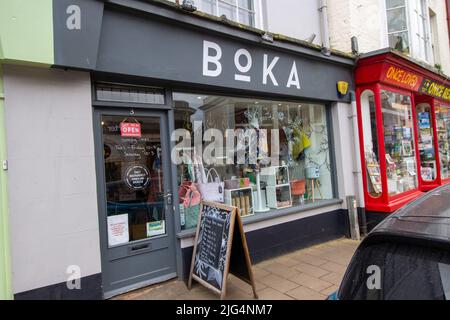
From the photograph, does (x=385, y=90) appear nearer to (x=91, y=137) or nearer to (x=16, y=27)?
(x=91, y=137)

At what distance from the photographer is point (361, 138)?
6.25m

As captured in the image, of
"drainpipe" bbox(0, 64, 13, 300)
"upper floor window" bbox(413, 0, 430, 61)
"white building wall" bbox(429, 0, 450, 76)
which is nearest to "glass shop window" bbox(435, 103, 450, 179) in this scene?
"white building wall" bbox(429, 0, 450, 76)

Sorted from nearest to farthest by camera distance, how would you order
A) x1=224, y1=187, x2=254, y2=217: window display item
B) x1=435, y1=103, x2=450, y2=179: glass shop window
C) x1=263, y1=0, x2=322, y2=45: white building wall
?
x1=224, y1=187, x2=254, y2=217: window display item
x1=263, y1=0, x2=322, y2=45: white building wall
x1=435, y1=103, x2=450, y2=179: glass shop window

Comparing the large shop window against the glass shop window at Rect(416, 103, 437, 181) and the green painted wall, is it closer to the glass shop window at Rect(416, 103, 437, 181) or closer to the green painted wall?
the green painted wall

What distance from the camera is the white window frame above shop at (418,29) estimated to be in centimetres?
758

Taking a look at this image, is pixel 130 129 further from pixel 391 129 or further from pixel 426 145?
pixel 426 145

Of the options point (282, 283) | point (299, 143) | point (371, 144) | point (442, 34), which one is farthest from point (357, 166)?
point (442, 34)

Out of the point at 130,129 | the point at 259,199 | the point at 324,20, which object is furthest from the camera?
the point at 324,20

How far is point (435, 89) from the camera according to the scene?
828 centimetres

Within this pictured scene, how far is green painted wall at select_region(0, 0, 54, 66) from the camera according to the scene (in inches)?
109

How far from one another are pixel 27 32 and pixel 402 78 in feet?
22.6

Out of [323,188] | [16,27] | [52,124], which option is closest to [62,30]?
[16,27]

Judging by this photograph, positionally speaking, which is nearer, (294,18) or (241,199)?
(241,199)

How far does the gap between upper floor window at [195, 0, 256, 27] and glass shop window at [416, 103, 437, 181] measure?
619cm
